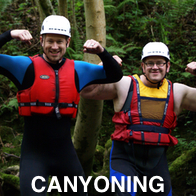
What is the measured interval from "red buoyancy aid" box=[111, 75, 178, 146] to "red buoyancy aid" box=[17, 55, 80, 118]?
0.77m

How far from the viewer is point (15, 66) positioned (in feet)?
8.97

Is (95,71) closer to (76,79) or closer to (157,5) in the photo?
(76,79)

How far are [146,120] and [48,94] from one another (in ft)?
4.24

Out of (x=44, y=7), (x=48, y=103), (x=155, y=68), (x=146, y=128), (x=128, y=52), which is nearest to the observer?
(x=48, y=103)

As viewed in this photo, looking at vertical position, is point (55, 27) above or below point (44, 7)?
below

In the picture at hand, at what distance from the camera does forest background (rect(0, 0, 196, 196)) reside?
5219 mm

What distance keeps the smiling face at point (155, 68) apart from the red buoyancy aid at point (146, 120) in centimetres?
20

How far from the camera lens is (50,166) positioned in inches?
111

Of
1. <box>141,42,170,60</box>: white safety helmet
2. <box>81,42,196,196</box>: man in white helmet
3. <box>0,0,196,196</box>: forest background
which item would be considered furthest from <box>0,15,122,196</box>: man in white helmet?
<box>0,0,196,196</box>: forest background

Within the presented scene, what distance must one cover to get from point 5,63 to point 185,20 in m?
6.75

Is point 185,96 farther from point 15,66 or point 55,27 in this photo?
point 15,66

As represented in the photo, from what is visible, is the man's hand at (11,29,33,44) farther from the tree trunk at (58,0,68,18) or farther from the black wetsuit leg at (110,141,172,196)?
the tree trunk at (58,0,68,18)

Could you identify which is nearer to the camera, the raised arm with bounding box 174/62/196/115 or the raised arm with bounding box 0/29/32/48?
the raised arm with bounding box 0/29/32/48

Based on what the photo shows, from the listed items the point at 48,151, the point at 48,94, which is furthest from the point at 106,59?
the point at 48,151
